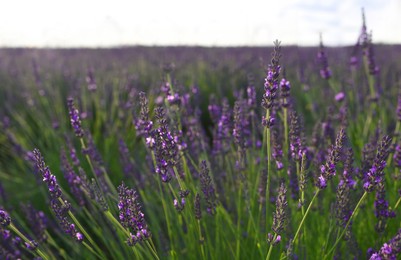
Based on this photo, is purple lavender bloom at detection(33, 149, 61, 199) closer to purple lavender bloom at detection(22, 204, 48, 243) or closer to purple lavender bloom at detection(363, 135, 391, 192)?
purple lavender bloom at detection(22, 204, 48, 243)

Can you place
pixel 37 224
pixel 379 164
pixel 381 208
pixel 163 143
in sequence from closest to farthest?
pixel 379 164
pixel 163 143
pixel 381 208
pixel 37 224

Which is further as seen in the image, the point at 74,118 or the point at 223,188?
the point at 223,188

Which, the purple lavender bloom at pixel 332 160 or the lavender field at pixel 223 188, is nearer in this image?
the purple lavender bloom at pixel 332 160

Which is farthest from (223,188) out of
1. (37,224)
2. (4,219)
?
(4,219)

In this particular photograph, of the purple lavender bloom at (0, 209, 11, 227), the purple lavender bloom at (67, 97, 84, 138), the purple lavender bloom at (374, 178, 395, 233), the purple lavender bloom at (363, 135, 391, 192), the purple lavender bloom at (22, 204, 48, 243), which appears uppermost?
the purple lavender bloom at (67, 97, 84, 138)

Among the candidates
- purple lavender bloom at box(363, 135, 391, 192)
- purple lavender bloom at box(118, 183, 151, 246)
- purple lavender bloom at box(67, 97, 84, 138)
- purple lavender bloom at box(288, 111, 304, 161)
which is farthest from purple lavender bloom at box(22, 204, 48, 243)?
purple lavender bloom at box(363, 135, 391, 192)

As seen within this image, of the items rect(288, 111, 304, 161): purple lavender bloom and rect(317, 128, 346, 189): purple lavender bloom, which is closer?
rect(317, 128, 346, 189): purple lavender bloom

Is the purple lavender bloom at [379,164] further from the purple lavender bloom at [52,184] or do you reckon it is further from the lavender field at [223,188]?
the purple lavender bloom at [52,184]

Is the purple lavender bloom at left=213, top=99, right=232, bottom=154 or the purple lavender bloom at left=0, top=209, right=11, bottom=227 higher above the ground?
the purple lavender bloom at left=213, top=99, right=232, bottom=154

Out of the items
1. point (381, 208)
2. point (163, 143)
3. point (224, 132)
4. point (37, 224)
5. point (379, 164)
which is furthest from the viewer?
point (224, 132)

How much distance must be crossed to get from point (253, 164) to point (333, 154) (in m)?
1.18

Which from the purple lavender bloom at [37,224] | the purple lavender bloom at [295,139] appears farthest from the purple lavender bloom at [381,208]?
the purple lavender bloom at [37,224]

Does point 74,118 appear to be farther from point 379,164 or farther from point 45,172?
point 379,164

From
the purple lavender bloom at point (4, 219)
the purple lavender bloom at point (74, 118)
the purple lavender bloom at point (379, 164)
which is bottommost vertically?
the purple lavender bloom at point (4, 219)
